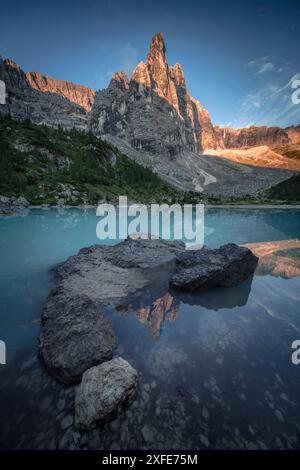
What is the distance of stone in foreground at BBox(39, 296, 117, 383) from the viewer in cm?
526

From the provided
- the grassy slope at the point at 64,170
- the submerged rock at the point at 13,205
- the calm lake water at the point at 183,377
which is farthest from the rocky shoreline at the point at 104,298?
the grassy slope at the point at 64,170

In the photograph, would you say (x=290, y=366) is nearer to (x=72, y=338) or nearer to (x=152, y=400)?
(x=152, y=400)

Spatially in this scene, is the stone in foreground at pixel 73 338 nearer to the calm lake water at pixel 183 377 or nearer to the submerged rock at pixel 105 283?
the submerged rock at pixel 105 283

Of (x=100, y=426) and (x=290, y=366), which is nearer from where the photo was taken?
(x=100, y=426)

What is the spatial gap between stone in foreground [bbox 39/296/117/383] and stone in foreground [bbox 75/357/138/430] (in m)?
0.59

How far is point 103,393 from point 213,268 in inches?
305

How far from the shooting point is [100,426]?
13.3 ft

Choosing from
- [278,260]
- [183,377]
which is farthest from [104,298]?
[278,260]

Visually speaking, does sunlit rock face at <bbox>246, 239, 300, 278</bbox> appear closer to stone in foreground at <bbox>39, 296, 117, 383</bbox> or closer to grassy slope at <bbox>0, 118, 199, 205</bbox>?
stone in foreground at <bbox>39, 296, 117, 383</bbox>

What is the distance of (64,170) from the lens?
7144 centimetres

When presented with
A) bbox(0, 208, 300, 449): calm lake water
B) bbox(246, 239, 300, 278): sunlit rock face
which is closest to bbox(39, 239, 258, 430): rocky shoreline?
bbox(0, 208, 300, 449): calm lake water
